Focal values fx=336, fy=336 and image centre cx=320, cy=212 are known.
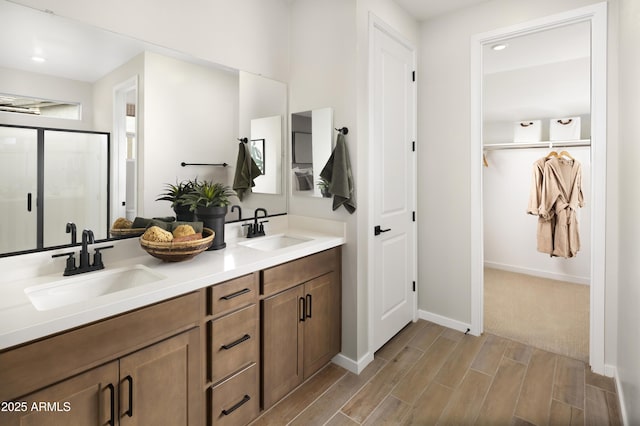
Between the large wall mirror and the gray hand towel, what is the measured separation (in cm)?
52

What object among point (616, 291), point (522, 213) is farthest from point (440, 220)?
point (522, 213)

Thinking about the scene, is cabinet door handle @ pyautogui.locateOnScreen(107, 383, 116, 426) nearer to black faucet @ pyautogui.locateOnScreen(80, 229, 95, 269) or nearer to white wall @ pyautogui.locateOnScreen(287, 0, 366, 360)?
black faucet @ pyautogui.locateOnScreen(80, 229, 95, 269)

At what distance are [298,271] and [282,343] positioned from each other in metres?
0.40

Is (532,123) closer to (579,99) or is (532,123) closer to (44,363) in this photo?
(579,99)

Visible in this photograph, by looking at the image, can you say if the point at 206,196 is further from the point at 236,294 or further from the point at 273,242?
the point at 236,294

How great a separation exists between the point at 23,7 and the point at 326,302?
2.09 meters

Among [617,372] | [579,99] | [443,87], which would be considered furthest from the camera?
[579,99]

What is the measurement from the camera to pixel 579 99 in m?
3.78

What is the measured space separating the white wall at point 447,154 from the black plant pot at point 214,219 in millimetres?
1825

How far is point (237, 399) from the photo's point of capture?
163cm

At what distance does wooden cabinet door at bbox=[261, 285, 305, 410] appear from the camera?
177 cm

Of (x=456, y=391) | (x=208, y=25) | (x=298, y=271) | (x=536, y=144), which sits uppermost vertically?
(x=208, y=25)

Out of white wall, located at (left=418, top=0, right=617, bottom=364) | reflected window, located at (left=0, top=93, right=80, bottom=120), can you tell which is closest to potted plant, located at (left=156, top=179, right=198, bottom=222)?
reflected window, located at (left=0, top=93, right=80, bottom=120)

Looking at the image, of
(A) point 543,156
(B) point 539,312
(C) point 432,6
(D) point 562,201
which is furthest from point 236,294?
(A) point 543,156
